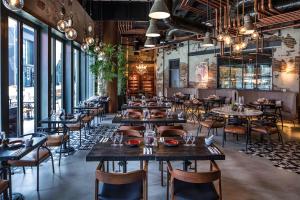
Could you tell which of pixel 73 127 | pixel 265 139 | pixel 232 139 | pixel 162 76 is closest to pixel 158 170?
pixel 73 127

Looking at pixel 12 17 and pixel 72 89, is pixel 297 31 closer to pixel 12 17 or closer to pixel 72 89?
pixel 72 89

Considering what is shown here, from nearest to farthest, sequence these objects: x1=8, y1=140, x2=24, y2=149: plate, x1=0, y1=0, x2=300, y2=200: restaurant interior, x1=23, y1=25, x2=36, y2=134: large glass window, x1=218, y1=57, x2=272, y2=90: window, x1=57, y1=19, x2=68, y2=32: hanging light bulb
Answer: x1=0, y1=0, x2=300, y2=200: restaurant interior < x1=8, y1=140, x2=24, y2=149: plate < x1=57, y1=19, x2=68, y2=32: hanging light bulb < x1=23, y1=25, x2=36, y2=134: large glass window < x1=218, y1=57, x2=272, y2=90: window

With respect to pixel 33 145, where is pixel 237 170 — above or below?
below

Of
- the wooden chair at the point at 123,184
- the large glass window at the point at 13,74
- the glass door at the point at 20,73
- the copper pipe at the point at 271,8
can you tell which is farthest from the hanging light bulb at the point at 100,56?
the wooden chair at the point at 123,184

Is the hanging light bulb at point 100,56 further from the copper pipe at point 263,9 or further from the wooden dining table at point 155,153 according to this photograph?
the wooden dining table at point 155,153

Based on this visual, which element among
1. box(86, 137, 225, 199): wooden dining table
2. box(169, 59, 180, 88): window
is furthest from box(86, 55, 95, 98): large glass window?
box(86, 137, 225, 199): wooden dining table

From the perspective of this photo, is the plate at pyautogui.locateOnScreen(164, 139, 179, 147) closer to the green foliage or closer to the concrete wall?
the green foliage

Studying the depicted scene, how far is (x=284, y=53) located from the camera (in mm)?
10219

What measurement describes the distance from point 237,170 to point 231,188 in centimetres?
87

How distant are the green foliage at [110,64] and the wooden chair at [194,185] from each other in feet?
26.5

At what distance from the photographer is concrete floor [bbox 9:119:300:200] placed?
12.3ft

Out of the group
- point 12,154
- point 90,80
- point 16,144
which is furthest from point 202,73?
point 12,154

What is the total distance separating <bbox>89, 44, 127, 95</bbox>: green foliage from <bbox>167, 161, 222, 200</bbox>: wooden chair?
8.06m

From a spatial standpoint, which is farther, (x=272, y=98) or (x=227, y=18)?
(x=272, y=98)
